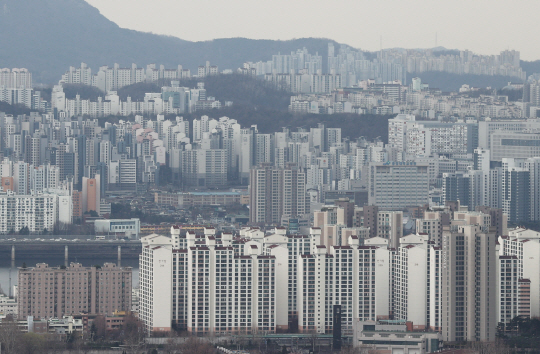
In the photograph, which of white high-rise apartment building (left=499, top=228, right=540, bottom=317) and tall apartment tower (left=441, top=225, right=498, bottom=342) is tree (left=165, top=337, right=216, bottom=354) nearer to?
tall apartment tower (left=441, top=225, right=498, bottom=342)

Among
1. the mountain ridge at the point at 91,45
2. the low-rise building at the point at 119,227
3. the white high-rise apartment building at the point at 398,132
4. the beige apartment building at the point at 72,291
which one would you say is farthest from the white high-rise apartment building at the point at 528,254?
the mountain ridge at the point at 91,45

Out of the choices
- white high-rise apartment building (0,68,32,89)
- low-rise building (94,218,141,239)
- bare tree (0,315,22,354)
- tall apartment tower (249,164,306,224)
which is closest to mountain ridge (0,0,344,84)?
A: white high-rise apartment building (0,68,32,89)

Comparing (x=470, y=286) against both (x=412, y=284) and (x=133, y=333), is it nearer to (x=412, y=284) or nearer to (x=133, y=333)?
(x=412, y=284)

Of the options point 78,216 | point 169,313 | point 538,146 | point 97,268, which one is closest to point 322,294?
point 169,313

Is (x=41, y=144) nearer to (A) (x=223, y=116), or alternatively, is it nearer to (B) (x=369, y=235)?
(A) (x=223, y=116)

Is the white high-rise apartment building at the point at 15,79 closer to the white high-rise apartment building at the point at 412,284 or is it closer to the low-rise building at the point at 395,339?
the white high-rise apartment building at the point at 412,284

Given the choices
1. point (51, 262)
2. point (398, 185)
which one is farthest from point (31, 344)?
point (398, 185)
